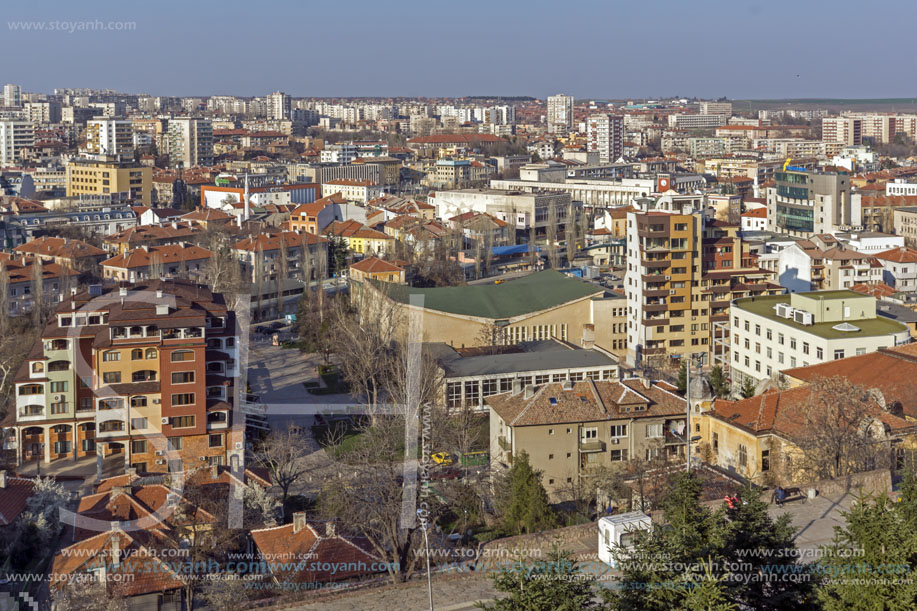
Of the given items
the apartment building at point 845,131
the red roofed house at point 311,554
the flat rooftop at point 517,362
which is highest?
the apartment building at point 845,131

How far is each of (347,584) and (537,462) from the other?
2.59 metres

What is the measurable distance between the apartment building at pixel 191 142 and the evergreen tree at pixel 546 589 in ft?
119

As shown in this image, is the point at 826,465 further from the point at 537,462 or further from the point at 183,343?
the point at 183,343

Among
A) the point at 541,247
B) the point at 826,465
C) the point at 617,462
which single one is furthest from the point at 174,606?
the point at 541,247

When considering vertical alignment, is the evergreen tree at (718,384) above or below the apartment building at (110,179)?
below

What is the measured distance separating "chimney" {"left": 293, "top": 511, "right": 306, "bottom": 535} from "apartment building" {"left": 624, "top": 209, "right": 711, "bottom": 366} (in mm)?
6997

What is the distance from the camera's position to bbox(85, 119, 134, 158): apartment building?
36.0m

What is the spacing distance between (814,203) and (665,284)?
402 inches

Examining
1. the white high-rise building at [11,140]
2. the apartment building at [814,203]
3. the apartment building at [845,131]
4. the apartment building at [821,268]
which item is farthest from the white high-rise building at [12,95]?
the apartment building at [821,268]

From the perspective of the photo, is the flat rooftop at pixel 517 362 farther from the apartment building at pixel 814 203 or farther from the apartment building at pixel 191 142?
the apartment building at pixel 191 142

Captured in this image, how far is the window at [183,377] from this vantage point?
898 centimetres

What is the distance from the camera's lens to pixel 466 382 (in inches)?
415

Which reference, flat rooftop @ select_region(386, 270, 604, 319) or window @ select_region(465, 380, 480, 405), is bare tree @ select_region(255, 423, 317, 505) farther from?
flat rooftop @ select_region(386, 270, 604, 319)

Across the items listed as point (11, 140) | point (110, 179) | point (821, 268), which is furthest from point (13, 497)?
point (11, 140)
